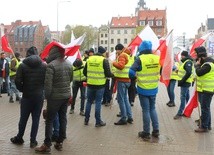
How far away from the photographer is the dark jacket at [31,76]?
21.2 ft

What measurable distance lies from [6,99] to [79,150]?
738 cm

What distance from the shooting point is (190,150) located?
6793 mm

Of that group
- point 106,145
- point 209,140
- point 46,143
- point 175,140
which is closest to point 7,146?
point 46,143

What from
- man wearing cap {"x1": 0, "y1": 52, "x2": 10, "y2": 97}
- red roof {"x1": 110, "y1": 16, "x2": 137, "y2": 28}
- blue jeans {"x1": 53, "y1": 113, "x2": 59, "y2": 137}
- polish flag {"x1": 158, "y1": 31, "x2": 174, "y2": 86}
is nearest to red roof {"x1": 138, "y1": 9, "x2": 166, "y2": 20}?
Answer: red roof {"x1": 110, "y1": 16, "x2": 137, "y2": 28}

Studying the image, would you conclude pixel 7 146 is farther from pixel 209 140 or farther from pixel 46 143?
pixel 209 140

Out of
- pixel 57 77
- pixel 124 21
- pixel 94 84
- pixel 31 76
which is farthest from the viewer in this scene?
pixel 124 21

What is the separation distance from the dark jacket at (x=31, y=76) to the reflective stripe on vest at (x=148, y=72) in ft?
6.67

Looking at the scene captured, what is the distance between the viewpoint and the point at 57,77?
6316mm

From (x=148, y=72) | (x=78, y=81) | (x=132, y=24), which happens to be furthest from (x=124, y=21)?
(x=148, y=72)

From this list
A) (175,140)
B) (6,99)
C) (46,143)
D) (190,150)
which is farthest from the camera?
(6,99)

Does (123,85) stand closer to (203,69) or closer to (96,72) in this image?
(96,72)

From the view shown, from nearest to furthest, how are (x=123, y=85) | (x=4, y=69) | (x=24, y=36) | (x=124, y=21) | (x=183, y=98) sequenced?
(x=123, y=85) → (x=183, y=98) → (x=4, y=69) → (x=124, y=21) → (x=24, y=36)

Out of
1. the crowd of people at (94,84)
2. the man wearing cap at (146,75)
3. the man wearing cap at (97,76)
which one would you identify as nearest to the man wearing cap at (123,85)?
the crowd of people at (94,84)

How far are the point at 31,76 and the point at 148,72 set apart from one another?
2.40 meters
